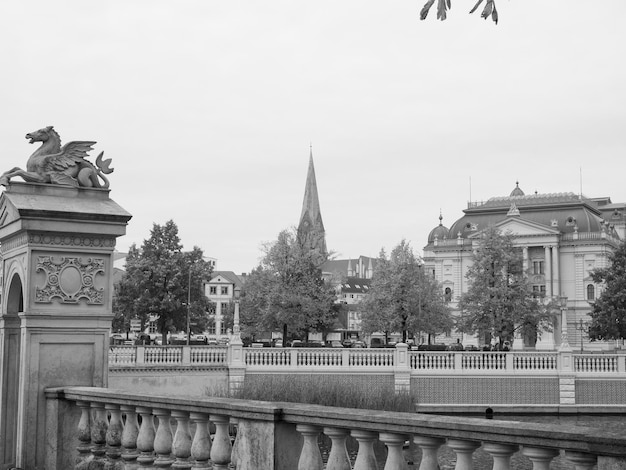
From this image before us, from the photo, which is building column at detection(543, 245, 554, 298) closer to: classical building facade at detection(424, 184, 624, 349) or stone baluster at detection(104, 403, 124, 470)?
classical building facade at detection(424, 184, 624, 349)

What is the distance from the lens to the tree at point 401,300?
62750 millimetres

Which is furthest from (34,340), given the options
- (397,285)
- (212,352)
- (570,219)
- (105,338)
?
(570,219)

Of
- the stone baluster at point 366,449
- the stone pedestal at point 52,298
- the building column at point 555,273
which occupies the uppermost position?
the building column at point 555,273

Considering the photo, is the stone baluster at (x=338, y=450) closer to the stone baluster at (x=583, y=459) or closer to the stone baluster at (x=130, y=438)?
the stone baluster at (x=583, y=459)

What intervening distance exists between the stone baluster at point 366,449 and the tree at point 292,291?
5376cm

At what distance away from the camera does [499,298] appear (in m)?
55.5

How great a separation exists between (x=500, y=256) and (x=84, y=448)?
51429mm

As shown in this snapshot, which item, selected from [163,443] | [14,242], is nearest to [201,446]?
[163,443]

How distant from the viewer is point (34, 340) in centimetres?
813

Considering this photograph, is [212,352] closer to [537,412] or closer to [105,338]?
[537,412]

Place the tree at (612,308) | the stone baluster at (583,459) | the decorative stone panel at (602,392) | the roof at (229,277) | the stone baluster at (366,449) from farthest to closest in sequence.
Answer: the roof at (229,277), the tree at (612,308), the decorative stone panel at (602,392), the stone baluster at (366,449), the stone baluster at (583,459)

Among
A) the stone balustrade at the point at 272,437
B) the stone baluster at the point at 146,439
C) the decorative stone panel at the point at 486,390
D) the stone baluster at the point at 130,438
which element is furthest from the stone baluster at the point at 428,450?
the decorative stone panel at the point at 486,390

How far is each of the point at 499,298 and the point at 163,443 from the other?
50574mm

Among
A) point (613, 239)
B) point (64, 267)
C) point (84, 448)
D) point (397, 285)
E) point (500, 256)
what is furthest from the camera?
point (613, 239)
